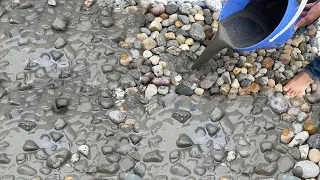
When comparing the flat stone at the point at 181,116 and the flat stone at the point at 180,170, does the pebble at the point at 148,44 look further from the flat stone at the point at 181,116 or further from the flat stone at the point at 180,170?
the flat stone at the point at 180,170

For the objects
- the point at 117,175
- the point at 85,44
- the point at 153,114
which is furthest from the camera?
the point at 85,44

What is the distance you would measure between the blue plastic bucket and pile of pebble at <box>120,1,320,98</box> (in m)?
0.11

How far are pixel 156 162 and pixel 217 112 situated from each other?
1.07 feet

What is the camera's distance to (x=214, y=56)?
204 centimetres

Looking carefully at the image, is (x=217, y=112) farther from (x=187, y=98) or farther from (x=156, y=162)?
(x=156, y=162)

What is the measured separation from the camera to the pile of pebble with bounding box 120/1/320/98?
1962 millimetres

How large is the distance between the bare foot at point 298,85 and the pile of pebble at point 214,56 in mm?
39

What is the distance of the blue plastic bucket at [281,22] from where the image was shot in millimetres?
1752

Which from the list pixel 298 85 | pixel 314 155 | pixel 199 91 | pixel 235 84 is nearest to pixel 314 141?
pixel 314 155

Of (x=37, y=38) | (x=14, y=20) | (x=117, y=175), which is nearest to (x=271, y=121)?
(x=117, y=175)

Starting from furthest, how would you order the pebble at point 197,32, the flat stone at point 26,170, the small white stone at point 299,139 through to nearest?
1. the pebble at point 197,32
2. the small white stone at point 299,139
3. the flat stone at point 26,170

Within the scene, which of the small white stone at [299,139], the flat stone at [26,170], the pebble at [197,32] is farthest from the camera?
the pebble at [197,32]

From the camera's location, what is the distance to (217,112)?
1895 millimetres

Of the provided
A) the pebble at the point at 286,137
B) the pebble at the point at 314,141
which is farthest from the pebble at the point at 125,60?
the pebble at the point at 314,141
